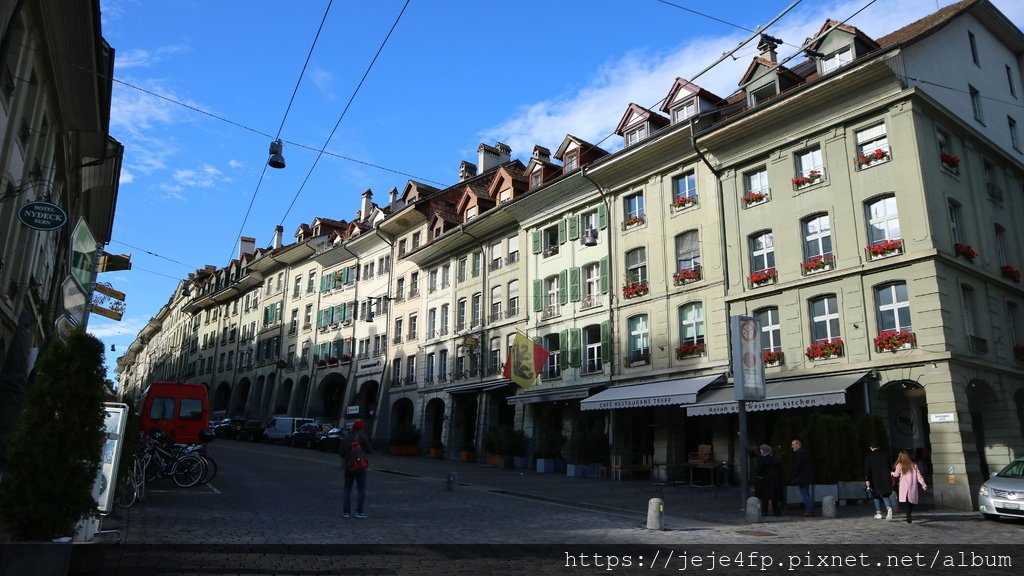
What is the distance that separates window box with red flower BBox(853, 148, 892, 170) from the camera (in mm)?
21172

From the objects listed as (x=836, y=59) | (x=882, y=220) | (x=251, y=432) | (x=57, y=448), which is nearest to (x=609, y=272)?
(x=882, y=220)

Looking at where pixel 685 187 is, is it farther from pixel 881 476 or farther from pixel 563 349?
pixel 881 476

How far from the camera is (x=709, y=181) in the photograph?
85.5ft

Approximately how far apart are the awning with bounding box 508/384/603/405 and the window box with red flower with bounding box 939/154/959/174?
14011mm

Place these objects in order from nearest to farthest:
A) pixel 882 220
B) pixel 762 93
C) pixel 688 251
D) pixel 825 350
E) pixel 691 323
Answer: pixel 882 220 < pixel 825 350 < pixel 762 93 < pixel 691 323 < pixel 688 251

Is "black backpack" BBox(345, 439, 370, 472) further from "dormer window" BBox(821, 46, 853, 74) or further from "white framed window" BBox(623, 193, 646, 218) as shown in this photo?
"dormer window" BBox(821, 46, 853, 74)

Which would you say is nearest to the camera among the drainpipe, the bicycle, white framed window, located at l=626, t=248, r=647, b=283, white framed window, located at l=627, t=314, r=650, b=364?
the bicycle

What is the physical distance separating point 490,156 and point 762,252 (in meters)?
26.6

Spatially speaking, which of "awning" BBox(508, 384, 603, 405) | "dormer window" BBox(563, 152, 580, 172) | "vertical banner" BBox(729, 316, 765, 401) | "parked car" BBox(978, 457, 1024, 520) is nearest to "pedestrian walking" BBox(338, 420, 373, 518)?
"vertical banner" BBox(729, 316, 765, 401)

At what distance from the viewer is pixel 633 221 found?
93.6 ft

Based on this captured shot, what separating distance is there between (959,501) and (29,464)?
782 inches

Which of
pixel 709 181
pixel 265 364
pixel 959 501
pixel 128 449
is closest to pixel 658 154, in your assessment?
pixel 709 181

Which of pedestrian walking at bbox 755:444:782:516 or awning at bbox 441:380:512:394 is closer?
pedestrian walking at bbox 755:444:782:516

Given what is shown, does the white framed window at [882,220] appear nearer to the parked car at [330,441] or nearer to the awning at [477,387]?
the awning at [477,387]
